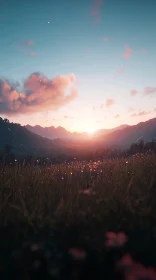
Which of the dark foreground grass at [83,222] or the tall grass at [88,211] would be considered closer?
the dark foreground grass at [83,222]

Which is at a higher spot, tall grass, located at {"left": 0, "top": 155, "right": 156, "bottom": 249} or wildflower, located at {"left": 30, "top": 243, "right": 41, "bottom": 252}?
tall grass, located at {"left": 0, "top": 155, "right": 156, "bottom": 249}

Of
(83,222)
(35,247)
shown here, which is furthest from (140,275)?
(83,222)

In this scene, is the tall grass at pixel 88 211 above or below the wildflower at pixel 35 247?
above

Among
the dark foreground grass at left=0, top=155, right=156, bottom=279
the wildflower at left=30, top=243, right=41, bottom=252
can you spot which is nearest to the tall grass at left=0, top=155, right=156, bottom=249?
the dark foreground grass at left=0, top=155, right=156, bottom=279

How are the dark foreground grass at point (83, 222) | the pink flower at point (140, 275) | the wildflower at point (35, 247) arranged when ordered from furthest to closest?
the dark foreground grass at point (83, 222)
the wildflower at point (35, 247)
the pink flower at point (140, 275)

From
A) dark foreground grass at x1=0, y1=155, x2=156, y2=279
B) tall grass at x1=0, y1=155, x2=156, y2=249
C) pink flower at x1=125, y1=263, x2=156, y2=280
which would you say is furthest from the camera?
tall grass at x1=0, y1=155, x2=156, y2=249

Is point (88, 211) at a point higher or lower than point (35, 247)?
higher

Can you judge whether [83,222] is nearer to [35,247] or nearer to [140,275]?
[35,247]

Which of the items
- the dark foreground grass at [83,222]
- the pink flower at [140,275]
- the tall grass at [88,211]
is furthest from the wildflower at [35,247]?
the pink flower at [140,275]

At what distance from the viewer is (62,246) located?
330 cm

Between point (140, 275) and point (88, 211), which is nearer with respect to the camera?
point (140, 275)

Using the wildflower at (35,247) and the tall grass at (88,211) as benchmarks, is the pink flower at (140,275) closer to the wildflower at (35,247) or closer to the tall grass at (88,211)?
the tall grass at (88,211)

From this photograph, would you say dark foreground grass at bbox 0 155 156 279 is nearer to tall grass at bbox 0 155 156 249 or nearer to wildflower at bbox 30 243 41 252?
tall grass at bbox 0 155 156 249

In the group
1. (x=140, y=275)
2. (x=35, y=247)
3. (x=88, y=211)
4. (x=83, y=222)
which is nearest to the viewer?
(x=140, y=275)
